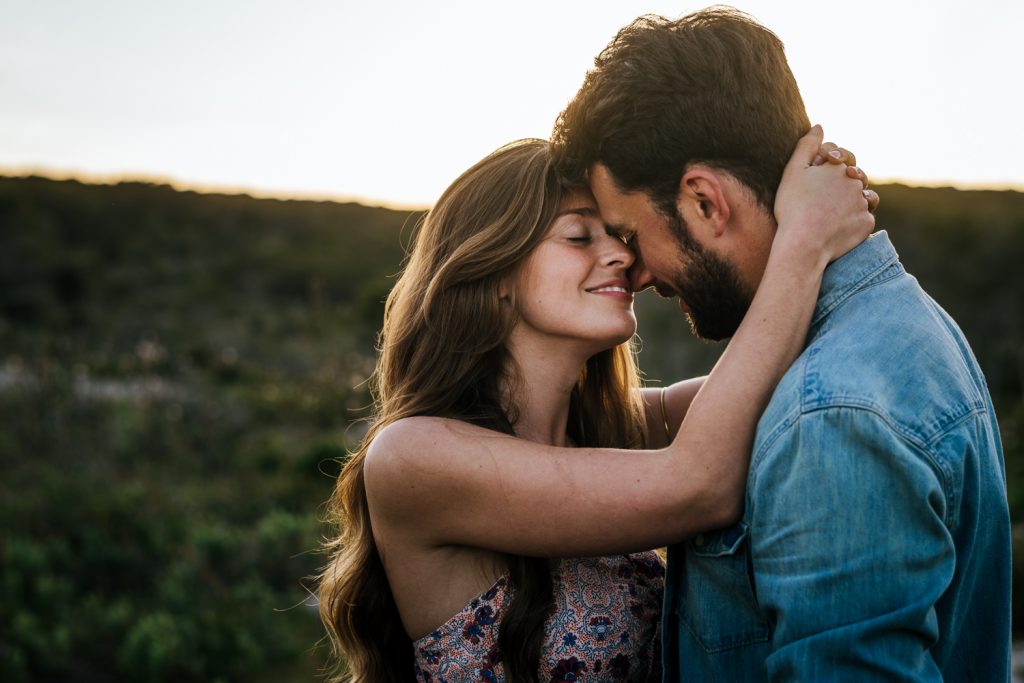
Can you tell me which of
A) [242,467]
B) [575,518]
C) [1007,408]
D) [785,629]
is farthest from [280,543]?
[1007,408]

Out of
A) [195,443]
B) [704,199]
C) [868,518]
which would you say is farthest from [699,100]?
[195,443]

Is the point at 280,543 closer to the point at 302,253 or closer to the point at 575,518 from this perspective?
the point at 575,518

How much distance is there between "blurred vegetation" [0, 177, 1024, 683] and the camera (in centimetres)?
536

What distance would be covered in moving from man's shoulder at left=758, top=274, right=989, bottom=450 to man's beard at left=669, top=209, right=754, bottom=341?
0.91ft

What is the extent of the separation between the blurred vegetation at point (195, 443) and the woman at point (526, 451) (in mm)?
1092

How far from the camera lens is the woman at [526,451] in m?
1.89

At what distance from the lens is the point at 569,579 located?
2.39 m

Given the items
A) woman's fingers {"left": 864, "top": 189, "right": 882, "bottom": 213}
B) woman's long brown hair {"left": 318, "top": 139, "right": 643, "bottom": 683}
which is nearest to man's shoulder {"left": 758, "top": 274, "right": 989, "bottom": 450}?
woman's fingers {"left": 864, "top": 189, "right": 882, "bottom": 213}

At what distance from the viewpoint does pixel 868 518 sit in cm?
146

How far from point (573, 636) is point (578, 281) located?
0.99 meters

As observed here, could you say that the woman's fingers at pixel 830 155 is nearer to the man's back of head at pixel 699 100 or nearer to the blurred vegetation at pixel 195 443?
the man's back of head at pixel 699 100

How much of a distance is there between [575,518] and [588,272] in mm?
770

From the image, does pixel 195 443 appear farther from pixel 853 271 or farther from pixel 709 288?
pixel 853 271

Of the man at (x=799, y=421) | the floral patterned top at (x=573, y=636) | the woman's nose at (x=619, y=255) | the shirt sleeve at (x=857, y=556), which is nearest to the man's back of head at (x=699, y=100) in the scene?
the man at (x=799, y=421)
